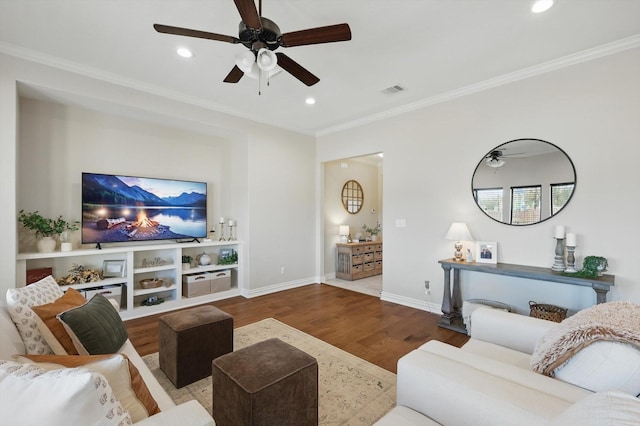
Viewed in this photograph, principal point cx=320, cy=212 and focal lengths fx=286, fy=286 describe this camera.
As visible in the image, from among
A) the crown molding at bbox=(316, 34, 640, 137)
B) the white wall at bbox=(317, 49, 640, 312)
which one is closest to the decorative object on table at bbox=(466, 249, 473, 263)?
the white wall at bbox=(317, 49, 640, 312)

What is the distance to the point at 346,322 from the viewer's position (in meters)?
3.56

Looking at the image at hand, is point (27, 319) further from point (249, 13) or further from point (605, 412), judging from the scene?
point (605, 412)

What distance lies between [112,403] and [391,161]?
13.8ft

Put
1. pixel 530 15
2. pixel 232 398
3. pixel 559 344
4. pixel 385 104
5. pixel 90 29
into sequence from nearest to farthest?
pixel 559 344, pixel 232 398, pixel 530 15, pixel 90 29, pixel 385 104

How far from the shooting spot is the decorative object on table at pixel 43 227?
3.21 metres

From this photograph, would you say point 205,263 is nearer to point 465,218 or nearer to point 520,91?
point 465,218

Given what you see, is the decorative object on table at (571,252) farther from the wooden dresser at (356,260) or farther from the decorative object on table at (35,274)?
the decorative object on table at (35,274)

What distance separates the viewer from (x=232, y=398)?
1.55 metres

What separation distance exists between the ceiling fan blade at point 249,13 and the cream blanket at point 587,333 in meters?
2.32

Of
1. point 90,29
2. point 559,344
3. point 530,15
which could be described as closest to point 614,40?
point 530,15

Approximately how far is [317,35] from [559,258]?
309 centimetres

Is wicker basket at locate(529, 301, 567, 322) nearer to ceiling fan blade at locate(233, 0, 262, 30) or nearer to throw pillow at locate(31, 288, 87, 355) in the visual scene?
ceiling fan blade at locate(233, 0, 262, 30)

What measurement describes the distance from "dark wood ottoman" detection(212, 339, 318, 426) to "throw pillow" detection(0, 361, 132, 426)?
2.58 feet

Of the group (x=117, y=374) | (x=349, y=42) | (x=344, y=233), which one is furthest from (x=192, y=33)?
(x=344, y=233)
